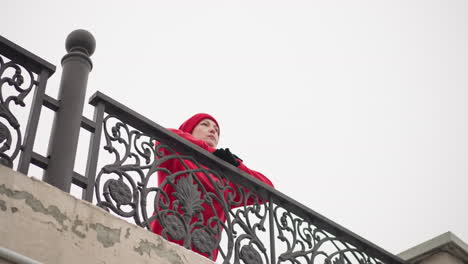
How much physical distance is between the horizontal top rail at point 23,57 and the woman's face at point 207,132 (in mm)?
2374

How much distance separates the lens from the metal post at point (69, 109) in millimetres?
3982

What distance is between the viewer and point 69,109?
428 cm

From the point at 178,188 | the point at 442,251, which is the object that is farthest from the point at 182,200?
the point at 442,251

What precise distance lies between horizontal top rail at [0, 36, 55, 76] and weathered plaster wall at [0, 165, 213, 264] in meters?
0.88

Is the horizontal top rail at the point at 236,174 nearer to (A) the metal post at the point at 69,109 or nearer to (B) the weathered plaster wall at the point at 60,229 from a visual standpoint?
(A) the metal post at the point at 69,109

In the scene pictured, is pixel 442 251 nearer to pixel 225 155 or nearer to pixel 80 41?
pixel 225 155

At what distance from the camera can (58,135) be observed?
4.12 meters

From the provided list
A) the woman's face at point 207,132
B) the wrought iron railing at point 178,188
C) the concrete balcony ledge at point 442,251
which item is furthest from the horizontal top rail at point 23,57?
the concrete balcony ledge at point 442,251

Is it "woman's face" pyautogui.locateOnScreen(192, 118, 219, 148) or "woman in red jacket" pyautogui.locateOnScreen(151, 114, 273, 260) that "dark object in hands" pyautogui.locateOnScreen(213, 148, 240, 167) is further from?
"woman's face" pyautogui.locateOnScreen(192, 118, 219, 148)

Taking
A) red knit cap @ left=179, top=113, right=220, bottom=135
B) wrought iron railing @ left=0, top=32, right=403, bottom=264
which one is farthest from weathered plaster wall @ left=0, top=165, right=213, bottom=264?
red knit cap @ left=179, top=113, right=220, bottom=135

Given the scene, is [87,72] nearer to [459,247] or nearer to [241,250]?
[241,250]

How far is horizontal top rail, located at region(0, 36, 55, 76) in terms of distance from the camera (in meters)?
4.19

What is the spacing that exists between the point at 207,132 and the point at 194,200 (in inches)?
71.7

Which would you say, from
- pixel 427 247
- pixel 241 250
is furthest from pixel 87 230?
pixel 427 247
